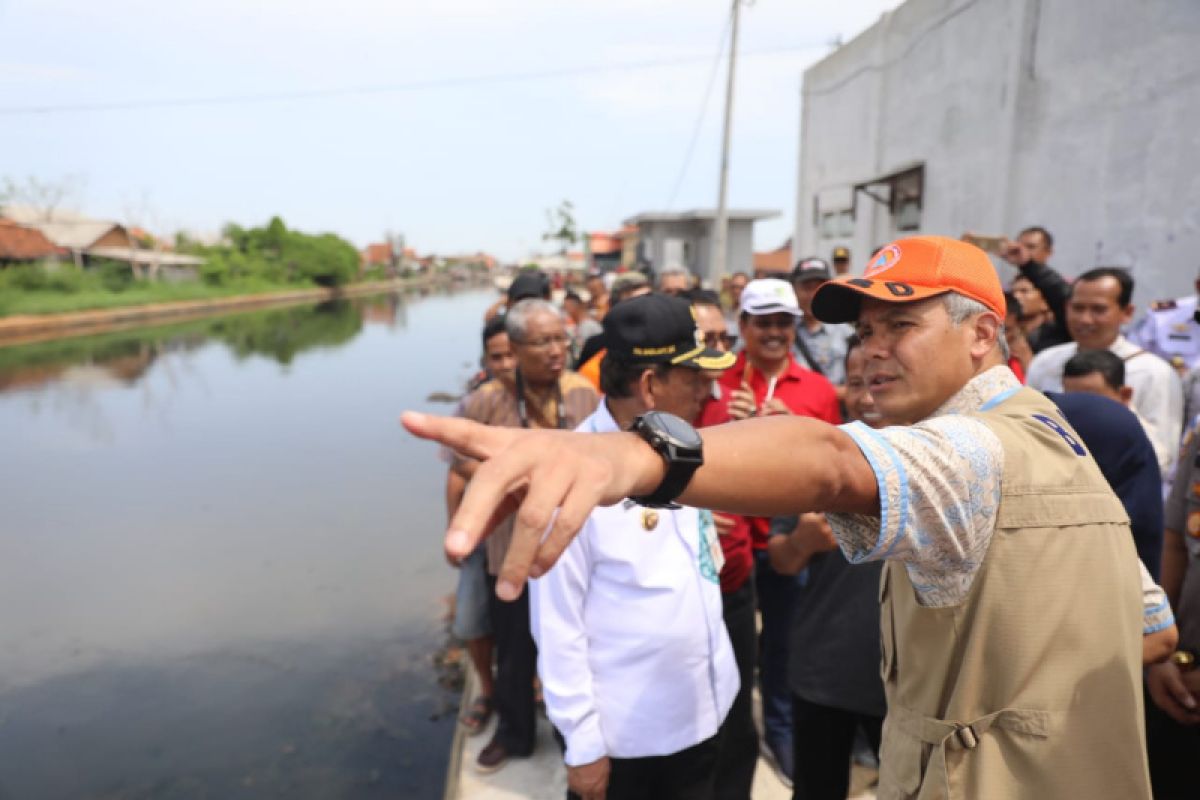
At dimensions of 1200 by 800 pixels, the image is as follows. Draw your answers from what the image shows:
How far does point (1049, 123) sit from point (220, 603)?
9716mm

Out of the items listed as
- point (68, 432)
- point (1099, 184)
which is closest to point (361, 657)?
point (1099, 184)

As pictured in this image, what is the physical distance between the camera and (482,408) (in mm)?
3207

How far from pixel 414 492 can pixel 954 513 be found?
26.8 ft

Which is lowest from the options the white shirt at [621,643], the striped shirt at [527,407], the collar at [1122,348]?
the white shirt at [621,643]

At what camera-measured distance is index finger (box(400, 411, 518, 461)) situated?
79cm

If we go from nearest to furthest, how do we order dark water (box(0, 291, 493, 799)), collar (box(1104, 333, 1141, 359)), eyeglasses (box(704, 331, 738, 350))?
1. collar (box(1104, 333, 1141, 359))
2. eyeglasses (box(704, 331, 738, 350))
3. dark water (box(0, 291, 493, 799))

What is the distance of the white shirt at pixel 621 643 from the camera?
6.13 ft

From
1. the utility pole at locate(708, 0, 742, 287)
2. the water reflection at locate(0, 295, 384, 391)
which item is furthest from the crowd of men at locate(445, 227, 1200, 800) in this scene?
the water reflection at locate(0, 295, 384, 391)

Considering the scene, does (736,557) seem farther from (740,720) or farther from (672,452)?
(672,452)

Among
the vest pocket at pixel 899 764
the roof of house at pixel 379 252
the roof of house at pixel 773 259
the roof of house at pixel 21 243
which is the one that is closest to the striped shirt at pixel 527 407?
the vest pocket at pixel 899 764

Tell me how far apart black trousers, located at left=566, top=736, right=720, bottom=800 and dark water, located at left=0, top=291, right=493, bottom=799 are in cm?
223

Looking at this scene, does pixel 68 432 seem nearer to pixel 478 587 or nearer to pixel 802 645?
pixel 478 587

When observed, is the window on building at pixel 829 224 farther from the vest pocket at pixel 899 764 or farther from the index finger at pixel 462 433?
the index finger at pixel 462 433

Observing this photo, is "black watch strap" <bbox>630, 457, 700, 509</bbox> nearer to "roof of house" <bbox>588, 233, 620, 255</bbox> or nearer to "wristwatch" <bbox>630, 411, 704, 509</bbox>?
"wristwatch" <bbox>630, 411, 704, 509</bbox>
